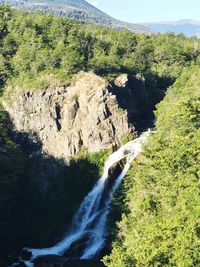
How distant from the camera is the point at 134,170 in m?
66.6

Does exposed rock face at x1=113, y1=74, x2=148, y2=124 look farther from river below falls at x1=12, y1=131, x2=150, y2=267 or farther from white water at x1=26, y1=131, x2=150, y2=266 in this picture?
white water at x1=26, y1=131, x2=150, y2=266

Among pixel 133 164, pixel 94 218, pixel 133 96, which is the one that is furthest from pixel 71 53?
pixel 94 218

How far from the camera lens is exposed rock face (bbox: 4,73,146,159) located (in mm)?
81375

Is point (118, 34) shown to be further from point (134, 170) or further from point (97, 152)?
point (134, 170)

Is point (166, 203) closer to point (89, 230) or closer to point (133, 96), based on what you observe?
point (89, 230)

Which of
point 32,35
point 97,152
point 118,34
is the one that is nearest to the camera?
point 97,152

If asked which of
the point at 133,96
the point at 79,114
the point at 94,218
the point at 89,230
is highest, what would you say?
the point at 133,96

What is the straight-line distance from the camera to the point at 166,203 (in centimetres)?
4934

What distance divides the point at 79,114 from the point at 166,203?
37.9m

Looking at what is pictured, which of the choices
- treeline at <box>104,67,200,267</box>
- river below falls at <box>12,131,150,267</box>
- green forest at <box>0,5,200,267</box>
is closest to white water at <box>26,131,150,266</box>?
river below falls at <box>12,131,150,267</box>

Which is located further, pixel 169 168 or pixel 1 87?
pixel 1 87

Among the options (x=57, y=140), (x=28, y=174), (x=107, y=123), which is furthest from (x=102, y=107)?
(x=28, y=174)

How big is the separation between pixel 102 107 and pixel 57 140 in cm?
984

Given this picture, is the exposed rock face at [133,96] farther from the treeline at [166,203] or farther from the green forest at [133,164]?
the treeline at [166,203]
